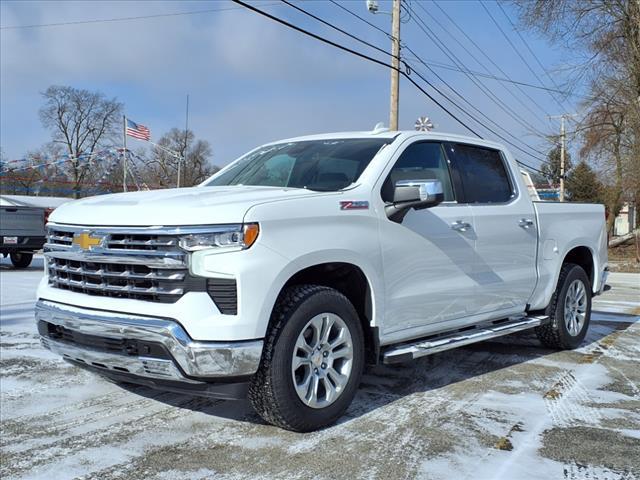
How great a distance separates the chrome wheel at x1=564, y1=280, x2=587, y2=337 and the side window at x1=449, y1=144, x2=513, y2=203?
136 centimetres

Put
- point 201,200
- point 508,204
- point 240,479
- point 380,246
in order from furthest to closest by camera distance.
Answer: point 508,204 < point 380,246 < point 201,200 < point 240,479

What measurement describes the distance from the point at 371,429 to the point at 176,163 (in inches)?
1991

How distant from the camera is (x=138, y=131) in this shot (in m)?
33.3

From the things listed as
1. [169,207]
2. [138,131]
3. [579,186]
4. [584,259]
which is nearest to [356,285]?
[169,207]

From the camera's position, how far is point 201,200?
361 centimetres

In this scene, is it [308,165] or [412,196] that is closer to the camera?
[412,196]

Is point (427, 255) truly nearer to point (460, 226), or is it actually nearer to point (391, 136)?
point (460, 226)

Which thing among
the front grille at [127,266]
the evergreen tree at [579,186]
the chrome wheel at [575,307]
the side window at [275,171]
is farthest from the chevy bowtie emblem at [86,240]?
the evergreen tree at [579,186]

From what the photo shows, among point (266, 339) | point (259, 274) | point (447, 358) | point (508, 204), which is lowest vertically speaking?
point (447, 358)

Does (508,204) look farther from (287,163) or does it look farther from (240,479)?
(240,479)

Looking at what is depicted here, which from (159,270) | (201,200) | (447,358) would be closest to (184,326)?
(159,270)

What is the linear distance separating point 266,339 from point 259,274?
1.28 feet

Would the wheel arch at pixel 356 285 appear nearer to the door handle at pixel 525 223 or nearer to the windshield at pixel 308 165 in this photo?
the windshield at pixel 308 165

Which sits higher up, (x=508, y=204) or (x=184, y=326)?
(x=508, y=204)
